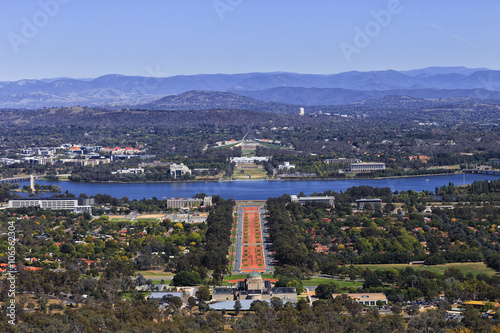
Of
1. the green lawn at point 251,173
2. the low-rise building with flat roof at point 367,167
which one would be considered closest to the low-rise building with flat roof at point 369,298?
the green lawn at point 251,173

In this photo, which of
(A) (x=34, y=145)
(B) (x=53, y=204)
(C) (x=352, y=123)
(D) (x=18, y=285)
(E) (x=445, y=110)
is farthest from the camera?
(E) (x=445, y=110)

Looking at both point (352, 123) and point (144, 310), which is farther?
point (352, 123)

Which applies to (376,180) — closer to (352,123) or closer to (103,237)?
(103,237)

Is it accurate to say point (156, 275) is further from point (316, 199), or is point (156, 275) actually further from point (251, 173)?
point (251, 173)

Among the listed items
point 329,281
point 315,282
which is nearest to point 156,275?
point 315,282

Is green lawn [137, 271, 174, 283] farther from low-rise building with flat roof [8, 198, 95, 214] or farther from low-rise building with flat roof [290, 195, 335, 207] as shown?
low-rise building with flat roof [290, 195, 335, 207]

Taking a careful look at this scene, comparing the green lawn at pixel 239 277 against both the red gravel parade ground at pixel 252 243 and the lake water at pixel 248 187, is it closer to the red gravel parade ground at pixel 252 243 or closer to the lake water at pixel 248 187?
the red gravel parade ground at pixel 252 243

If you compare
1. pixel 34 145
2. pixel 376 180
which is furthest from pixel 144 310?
pixel 34 145
